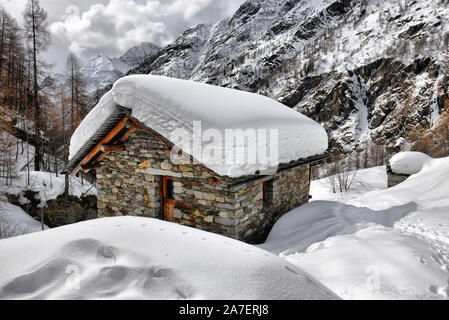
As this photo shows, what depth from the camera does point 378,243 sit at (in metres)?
4.04

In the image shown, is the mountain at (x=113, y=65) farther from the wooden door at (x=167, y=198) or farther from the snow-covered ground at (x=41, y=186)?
the wooden door at (x=167, y=198)

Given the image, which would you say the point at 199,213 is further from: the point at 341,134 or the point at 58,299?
the point at 341,134

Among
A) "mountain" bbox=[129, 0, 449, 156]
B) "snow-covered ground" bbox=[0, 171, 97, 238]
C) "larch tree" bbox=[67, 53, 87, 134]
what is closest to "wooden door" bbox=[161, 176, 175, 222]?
"snow-covered ground" bbox=[0, 171, 97, 238]

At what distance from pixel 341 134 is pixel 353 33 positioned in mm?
30918

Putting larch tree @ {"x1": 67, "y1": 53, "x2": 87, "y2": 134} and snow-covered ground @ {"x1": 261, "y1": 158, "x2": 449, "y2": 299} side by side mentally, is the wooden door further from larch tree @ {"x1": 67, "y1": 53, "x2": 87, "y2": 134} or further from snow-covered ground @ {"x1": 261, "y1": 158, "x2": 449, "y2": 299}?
larch tree @ {"x1": 67, "y1": 53, "x2": 87, "y2": 134}

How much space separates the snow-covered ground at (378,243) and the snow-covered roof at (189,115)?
1.65m

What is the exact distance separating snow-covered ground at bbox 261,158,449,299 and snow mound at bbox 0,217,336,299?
170 centimetres

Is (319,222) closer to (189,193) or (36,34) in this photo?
(189,193)

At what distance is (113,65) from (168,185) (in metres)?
132

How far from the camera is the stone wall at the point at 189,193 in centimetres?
496

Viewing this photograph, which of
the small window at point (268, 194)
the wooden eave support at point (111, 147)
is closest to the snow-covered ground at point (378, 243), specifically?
the small window at point (268, 194)

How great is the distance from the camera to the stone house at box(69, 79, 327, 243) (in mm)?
4969
